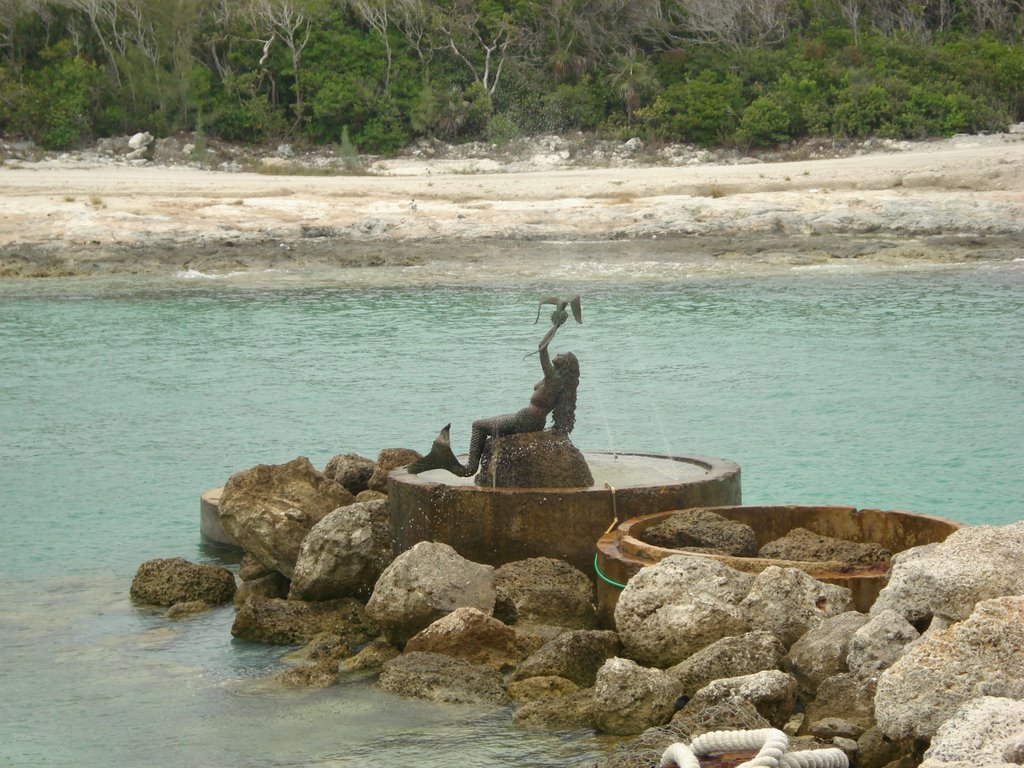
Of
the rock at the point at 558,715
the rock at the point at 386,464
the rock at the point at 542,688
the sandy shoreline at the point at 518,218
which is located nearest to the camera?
the rock at the point at 558,715

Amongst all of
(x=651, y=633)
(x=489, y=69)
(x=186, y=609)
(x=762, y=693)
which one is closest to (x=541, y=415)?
(x=651, y=633)

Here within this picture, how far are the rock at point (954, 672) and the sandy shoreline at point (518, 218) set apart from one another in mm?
18338

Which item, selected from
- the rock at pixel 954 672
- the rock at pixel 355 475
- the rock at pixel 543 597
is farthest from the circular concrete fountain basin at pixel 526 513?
the rock at pixel 954 672

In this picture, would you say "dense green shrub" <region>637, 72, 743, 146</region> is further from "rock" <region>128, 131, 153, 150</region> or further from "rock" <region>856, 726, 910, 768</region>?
"rock" <region>856, 726, 910, 768</region>

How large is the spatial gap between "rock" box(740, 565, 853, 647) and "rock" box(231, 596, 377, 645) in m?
1.87

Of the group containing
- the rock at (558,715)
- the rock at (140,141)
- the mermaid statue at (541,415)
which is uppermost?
the rock at (140,141)

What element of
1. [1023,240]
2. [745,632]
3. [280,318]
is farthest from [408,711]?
[1023,240]

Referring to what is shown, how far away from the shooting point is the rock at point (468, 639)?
6.45 meters

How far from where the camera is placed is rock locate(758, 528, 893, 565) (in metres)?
6.72

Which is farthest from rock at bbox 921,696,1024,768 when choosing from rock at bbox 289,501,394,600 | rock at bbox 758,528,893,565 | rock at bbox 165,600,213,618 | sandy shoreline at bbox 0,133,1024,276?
sandy shoreline at bbox 0,133,1024,276

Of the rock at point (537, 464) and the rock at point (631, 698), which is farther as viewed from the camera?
the rock at point (537, 464)

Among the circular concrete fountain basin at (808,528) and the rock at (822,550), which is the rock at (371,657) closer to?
the circular concrete fountain basin at (808,528)

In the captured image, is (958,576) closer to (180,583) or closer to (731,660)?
(731,660)

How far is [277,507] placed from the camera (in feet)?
26.0
